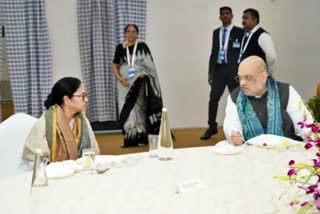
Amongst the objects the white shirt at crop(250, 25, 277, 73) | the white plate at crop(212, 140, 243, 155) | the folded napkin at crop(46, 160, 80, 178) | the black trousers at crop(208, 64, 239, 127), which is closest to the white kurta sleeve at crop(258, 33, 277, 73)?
the white shirt at crop(250, 25, 277, 73)

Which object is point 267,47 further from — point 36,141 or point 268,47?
point 36,141

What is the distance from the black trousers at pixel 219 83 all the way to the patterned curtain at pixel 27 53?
2.11 m

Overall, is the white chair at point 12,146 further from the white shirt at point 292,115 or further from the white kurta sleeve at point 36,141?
the white shirt at point 292,115

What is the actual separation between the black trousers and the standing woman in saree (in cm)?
78

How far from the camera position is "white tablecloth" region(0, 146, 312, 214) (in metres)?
1.51

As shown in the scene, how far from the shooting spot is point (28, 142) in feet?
7.46

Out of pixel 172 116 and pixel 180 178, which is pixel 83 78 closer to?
pixel 172 116

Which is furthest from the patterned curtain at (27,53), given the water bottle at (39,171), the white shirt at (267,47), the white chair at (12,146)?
the water bottle at (39,171)

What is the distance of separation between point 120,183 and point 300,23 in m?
4.78

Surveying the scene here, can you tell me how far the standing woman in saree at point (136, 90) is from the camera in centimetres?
501

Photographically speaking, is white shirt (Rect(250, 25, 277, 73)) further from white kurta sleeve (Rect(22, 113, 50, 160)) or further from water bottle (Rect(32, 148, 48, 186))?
water bottle (Rect(32, 148, 48, 186))

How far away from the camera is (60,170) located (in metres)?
1.87

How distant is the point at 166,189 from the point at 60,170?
1.62 feet

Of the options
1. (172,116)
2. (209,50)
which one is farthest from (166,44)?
(172,116)
